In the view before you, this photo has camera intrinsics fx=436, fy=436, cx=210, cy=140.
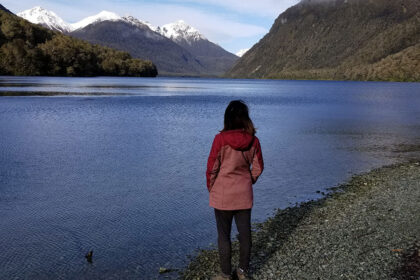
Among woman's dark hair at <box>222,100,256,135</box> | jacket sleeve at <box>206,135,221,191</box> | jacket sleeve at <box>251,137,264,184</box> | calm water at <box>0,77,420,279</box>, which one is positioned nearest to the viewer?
woman's dark hair at <box>222,100,256,135</box>

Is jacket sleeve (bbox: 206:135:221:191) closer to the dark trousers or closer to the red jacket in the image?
the red jacket

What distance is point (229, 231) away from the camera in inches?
328

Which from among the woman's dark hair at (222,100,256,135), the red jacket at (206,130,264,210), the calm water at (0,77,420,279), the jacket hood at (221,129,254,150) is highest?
the woman's dark hair at (222,100,256,135)

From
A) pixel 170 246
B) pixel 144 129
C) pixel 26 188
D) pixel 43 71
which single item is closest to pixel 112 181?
pixel 26 188

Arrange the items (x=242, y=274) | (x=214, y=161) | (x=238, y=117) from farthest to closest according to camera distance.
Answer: (x=242, y=274) → (x=214, y=161) → (x=238, y=117)

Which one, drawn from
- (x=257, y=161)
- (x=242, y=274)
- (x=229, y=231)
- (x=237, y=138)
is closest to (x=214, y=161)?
(x=237, y=138)

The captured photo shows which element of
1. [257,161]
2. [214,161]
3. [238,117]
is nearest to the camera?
[238,117]

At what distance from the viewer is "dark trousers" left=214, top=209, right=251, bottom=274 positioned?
815 cm

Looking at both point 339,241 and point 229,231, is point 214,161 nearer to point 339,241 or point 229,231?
point 229,231

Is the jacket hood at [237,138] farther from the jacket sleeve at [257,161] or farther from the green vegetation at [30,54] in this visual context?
the green vegetation at [30,54]

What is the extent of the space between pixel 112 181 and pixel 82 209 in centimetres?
412

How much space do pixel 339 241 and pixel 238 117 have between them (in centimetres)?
546

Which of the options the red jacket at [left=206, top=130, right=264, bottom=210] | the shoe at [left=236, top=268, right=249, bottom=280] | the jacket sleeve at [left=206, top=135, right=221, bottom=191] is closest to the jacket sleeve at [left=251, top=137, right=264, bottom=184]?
the red jacket at [left=206, top=130, right=264, bottom=210]

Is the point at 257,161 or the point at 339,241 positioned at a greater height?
the point at 257,161
